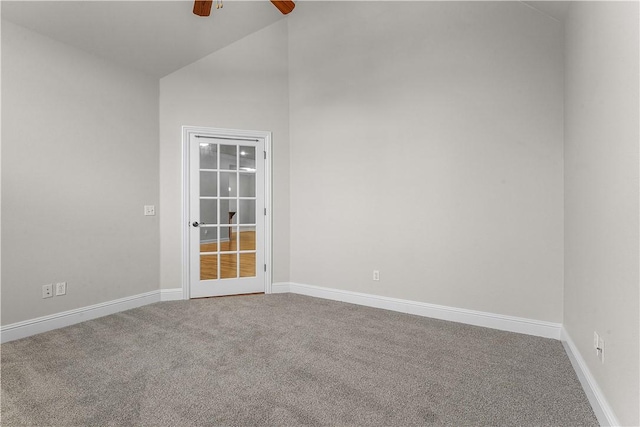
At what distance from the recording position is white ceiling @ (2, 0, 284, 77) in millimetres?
2799

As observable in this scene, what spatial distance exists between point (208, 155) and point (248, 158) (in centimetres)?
49

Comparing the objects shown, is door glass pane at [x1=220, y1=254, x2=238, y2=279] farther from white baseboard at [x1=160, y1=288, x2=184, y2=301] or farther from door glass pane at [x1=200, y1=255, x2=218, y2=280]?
white baseboard at [x1=160, y1=288, x2=184, y2=301]

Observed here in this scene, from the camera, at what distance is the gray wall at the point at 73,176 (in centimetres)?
279

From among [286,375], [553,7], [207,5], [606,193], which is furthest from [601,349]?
[207,5]

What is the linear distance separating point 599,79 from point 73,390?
355 centimetres

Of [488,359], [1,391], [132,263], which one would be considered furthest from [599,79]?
[132,263]

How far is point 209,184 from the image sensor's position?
418cm

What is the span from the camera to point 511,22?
297 centimetres

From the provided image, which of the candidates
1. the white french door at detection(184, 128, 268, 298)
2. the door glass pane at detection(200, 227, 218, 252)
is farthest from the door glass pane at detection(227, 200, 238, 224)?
the door glass pane at detection(200, 227, 218, 252)

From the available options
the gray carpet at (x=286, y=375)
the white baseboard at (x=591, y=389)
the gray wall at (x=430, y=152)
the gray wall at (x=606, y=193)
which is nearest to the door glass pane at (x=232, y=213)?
the gray wall at (x=430, y=152)

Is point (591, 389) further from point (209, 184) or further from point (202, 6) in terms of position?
point (209, 184)

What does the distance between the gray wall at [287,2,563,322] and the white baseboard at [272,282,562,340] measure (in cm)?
7

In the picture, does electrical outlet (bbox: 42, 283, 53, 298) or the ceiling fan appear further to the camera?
electrical outlet (bbox: 42, 283, 53, 298)

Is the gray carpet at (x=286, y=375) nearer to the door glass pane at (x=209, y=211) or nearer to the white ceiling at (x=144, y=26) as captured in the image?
the door glass pane at (x=209, y=211)
